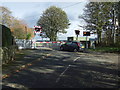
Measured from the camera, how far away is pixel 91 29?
32.0 meters

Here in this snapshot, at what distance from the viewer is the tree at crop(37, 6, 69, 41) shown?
44.6 meters

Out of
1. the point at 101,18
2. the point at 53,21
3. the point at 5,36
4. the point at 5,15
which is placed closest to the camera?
the point at 5,36

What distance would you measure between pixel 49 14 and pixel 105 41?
75.7 ft

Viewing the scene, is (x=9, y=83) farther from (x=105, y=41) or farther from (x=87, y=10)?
(x=87, y=10)

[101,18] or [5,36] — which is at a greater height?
[101,18]

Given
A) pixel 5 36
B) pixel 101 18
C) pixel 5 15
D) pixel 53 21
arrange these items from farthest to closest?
pixel 53 21 → pixel 5 15 → pixel 101 18 → pixel 5 36

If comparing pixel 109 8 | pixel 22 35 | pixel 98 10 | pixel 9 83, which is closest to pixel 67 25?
pixel 22 35

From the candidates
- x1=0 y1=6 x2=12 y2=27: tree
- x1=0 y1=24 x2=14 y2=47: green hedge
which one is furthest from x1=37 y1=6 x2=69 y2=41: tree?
x1=0 y1=24 x2=14 y2=47: green hedge

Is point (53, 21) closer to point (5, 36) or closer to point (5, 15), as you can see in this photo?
point (5, 15)

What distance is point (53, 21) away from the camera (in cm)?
4425

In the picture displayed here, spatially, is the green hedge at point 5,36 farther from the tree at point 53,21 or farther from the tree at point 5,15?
the tree at point 53,21

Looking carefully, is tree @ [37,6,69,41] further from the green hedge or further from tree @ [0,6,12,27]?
the green hedge

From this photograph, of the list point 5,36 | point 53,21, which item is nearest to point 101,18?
point 53,21

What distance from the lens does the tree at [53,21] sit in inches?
1754
